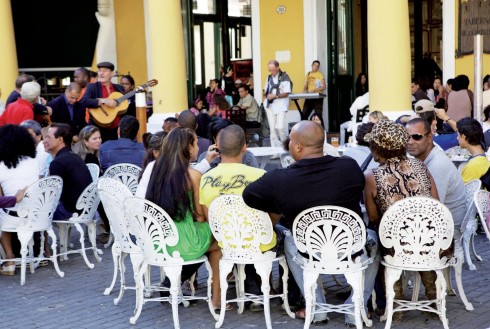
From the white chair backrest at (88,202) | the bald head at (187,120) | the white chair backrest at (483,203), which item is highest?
the bald head at (187,120)

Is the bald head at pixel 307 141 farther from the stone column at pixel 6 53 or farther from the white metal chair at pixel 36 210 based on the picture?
the stone column at pixel 6 53

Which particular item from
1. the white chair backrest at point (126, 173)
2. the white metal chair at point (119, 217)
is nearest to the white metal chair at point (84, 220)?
the white chair backrest at point (126, 173)

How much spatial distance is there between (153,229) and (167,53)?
23.1 feet

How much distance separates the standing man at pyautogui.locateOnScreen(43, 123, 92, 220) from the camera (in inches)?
296

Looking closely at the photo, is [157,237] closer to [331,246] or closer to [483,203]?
[331,246]

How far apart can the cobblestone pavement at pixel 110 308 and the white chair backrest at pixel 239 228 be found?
0.52 metres

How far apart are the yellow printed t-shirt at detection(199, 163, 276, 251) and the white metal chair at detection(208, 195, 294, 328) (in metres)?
0.14

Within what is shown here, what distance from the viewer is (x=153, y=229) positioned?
561 cm

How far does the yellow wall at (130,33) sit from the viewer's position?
16891 mm

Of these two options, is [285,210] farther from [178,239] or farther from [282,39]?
[282,39]

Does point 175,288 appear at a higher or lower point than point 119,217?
lower

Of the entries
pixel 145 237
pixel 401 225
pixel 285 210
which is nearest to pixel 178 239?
pixel 145 237

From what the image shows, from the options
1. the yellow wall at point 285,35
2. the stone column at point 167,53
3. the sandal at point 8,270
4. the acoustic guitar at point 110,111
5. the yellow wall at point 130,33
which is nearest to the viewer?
the sandal at point 8,270

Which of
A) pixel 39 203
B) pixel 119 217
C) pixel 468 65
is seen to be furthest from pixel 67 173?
pixel 468 65
